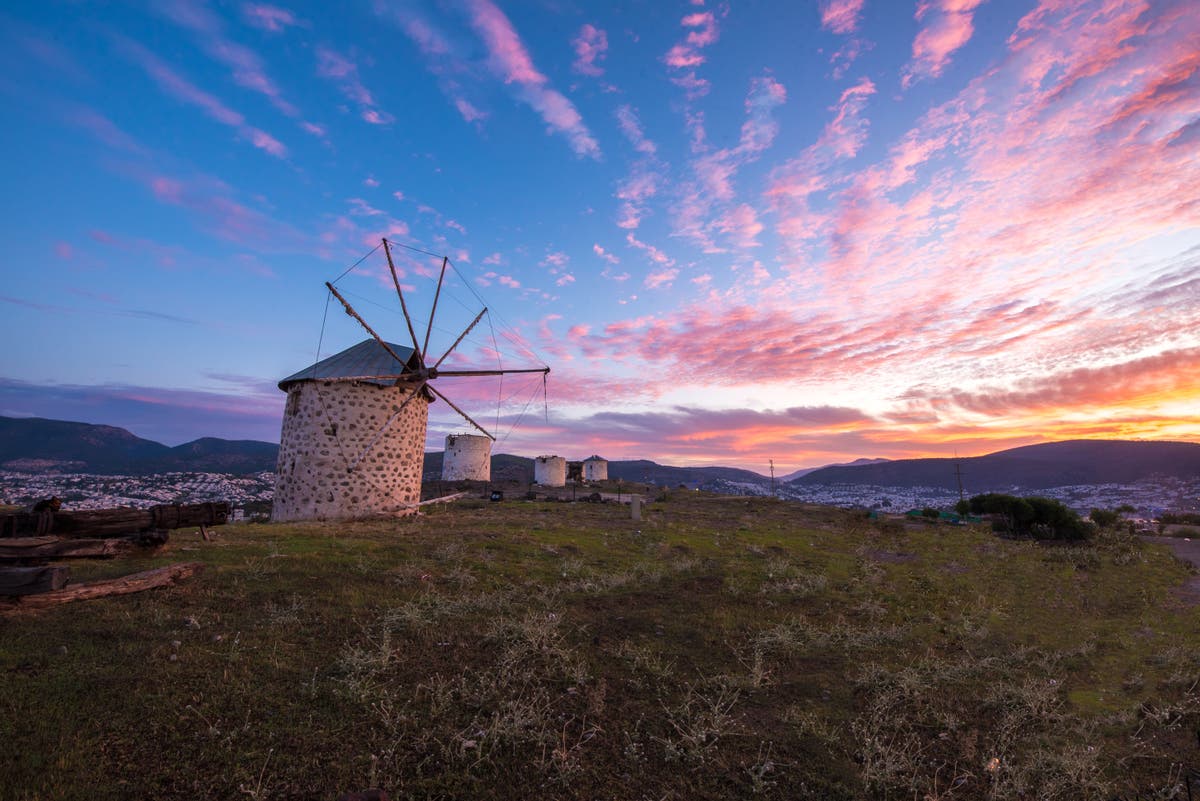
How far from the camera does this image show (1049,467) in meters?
142

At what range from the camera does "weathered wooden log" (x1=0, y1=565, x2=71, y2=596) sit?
6.61 meters

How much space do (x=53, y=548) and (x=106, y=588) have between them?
97 centimetres

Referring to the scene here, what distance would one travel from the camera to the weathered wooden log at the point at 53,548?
23.9 ft

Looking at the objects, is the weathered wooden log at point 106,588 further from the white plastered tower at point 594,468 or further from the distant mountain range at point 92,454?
the distant mountain range at point 92,454

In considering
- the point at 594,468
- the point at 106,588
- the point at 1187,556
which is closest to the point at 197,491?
the point at 594,468

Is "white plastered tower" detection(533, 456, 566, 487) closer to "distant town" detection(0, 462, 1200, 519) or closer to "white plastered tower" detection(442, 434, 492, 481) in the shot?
"white plastered tower" detection(442, 434, 492, 481)

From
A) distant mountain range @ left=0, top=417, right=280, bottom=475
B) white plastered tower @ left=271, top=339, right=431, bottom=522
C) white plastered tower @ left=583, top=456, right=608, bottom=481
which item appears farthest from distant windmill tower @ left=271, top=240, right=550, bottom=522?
distant mountain range @ left=0, top=417, right=280, bottom=475

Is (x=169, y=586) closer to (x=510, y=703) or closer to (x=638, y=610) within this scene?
(x=510, y=703)

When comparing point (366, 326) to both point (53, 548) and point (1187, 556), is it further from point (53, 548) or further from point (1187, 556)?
point (1187, 556)

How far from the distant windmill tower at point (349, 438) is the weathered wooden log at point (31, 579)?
14.4 metres

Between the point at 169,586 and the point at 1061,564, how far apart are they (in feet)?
97.4

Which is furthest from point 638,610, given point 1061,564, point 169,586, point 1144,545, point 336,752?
point 1144,545

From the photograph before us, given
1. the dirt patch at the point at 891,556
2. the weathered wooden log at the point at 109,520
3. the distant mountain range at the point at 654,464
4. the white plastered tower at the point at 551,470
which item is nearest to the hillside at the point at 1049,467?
the distant mountain range at the point at 654,464

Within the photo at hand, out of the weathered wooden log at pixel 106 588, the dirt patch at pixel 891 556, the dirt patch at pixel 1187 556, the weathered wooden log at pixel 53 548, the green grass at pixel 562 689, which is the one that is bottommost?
the dirt patch at pixel 1187 556
